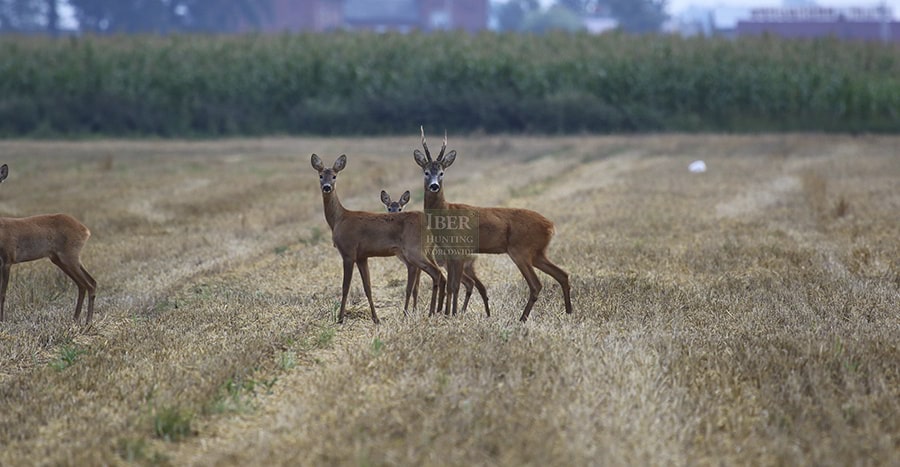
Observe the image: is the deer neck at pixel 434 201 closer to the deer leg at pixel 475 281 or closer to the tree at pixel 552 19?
the deer leg at pixel 475 281

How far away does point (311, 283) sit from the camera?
12.5m

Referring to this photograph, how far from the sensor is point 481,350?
8.29m

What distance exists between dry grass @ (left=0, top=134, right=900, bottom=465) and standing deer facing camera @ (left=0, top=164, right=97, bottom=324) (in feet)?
1.16

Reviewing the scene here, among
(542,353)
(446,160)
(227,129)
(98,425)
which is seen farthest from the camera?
(227,129)

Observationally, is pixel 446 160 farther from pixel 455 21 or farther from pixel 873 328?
pixel 455 21

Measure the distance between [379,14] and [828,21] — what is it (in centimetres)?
3892

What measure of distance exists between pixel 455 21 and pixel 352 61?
197 ft

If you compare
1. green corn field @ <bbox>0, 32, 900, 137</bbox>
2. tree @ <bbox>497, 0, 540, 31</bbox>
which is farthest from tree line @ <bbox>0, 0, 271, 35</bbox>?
tree @ <bbox>497, 0, 540, 31</bbox>

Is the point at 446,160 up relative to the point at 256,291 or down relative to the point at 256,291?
up

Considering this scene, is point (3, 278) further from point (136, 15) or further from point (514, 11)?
point (514, 11)

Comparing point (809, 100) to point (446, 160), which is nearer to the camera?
point (446, 160)

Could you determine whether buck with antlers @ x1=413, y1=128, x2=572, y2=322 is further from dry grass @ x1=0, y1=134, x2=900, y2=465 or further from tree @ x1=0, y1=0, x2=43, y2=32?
tree @ x1=0, y1=0, x2=43, y2=32

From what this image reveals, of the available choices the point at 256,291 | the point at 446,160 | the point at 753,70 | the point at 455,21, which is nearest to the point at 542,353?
the point at 446,160

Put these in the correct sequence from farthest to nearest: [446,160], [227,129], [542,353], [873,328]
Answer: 1. [227,129]
2. [446,160]
3. [873,328]
4. [542,353]
